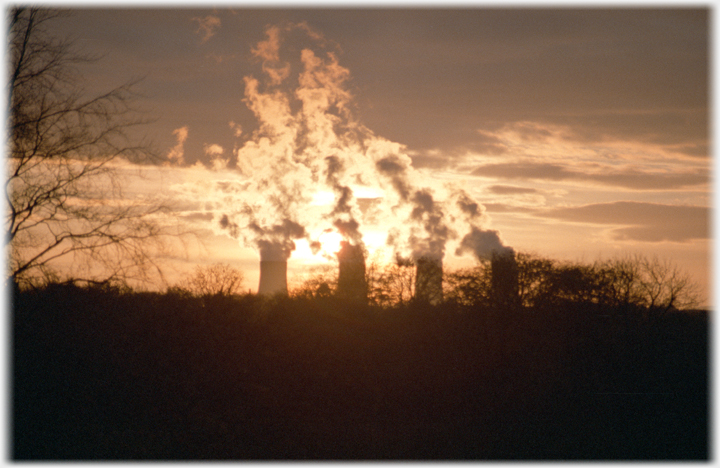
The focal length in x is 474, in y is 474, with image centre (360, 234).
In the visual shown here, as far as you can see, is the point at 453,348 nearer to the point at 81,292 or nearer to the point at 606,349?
the point at 606,349

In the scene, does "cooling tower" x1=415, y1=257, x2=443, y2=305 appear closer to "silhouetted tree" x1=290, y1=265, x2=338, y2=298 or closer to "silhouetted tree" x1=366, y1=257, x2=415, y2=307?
"silhouetted tree" x1=366, y1=257, x2=415, y2=307

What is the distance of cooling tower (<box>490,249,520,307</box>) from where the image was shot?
19422 mm

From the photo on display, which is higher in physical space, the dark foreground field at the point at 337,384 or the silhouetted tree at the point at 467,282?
the silhouetted tree at the point at 467,282

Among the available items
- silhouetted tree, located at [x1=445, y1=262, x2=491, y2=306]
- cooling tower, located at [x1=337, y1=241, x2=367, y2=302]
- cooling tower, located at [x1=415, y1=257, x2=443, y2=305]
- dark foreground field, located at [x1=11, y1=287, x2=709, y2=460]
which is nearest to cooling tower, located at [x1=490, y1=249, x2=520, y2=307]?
silhouetted tree, located at [x1=445, y1=262, x2=491, y2=306]

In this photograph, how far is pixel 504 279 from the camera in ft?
82.1

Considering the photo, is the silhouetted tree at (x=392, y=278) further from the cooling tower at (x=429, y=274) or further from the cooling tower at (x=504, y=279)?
the cooling tower at (x=504, y=279)

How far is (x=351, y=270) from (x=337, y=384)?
21194 mm

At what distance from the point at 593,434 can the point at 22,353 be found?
1207 cm

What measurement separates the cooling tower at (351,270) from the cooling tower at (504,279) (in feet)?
25.7

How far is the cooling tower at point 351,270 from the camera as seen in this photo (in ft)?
97.2

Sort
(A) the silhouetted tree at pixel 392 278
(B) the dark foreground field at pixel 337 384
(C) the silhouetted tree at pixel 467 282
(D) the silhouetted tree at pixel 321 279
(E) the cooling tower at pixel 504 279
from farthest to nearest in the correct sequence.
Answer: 1. (A) the silhouetted tree at pixel 392 278
2. (D) the silhouetted tree at pixel 321 279
3. (C) the silhouetted tree at pixel 467 282
4. (E) the cooling tower at pixel 504 279
5. (B) the dark foreground field at pixel 337 384

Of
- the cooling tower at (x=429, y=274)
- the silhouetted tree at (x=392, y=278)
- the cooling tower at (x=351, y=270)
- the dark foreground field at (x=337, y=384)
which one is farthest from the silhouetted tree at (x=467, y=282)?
the dark foreground field at (x=337, y=384)

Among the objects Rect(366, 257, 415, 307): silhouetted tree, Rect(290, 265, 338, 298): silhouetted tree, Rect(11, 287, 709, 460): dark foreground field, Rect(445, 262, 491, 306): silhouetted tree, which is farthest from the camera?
Rect(366, 257, 415, 307): silhouetted tree

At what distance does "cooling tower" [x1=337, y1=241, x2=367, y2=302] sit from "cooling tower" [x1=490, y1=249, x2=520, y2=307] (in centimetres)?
782
